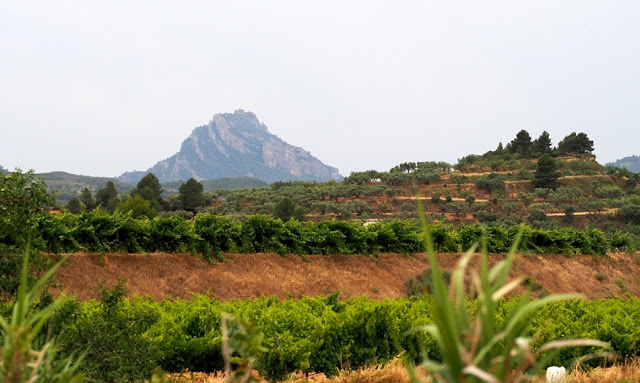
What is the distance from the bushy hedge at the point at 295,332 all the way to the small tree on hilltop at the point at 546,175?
43.5 metres

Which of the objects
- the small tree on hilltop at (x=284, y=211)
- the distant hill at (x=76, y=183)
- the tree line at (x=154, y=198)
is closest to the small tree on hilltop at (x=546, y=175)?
the small tree on hilltop at (x=284, y=211)

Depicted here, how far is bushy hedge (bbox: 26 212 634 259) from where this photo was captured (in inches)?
643

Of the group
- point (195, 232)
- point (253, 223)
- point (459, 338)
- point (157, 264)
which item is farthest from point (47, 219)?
point (459, 338)

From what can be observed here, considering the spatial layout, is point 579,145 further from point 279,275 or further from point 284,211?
point 279,275

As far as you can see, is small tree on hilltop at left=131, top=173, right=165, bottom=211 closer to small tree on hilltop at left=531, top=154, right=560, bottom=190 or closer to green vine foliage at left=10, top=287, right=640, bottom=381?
small tree on hilltop at left=531, top=154, right=560, bottom=190

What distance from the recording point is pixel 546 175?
50312mm

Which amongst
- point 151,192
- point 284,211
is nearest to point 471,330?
point 284,211

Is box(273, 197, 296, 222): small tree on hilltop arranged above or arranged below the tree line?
below

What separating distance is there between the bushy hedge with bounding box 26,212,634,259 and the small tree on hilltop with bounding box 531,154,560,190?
75.1 ft

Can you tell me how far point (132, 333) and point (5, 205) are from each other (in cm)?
197

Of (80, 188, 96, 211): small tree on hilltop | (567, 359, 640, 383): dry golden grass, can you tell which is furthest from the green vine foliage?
(80, 188, 96, 211): small tree on hilltop

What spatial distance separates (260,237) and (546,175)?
3801 cm

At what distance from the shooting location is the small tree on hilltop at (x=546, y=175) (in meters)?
50.2

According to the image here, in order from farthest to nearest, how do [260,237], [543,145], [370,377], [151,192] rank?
[543,145], [151,192], [260,237], [370,377]
